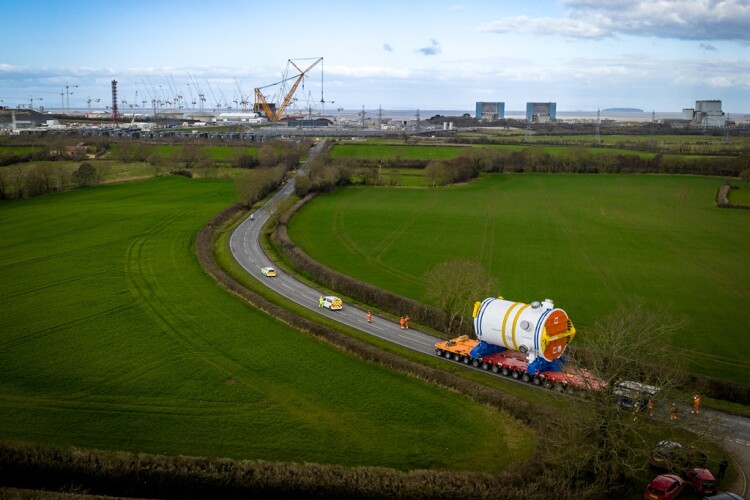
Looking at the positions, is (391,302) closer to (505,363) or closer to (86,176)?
(505,363)

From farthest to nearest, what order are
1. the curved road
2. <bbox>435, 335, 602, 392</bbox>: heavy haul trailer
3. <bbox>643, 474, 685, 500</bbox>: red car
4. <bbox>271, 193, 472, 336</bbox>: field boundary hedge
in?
<bbox>271, 193, 472, 336</bbox>: field boundary hedge → <bbox>435, 335, 602, 392</bbox>: heavy haul trailer → the curved road → <bbox>643, 474, 685, 500</bbox>: red car

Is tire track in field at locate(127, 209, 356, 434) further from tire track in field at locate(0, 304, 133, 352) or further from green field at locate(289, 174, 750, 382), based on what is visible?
green field at locate(289, 174, 750, 382)

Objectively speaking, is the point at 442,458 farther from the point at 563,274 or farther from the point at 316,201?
the point at 316,201

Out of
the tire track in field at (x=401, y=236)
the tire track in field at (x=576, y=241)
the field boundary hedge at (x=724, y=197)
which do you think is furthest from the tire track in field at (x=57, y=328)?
the field boundary hedge at (x=724, y=197)

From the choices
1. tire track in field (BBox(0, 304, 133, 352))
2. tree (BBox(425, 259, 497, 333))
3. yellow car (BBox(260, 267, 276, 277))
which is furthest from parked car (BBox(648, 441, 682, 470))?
yellow car (BBox(260, 267, 276, 277))

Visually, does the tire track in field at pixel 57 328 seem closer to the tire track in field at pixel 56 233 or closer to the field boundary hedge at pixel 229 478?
the field boundary hedge at pixel 229 478

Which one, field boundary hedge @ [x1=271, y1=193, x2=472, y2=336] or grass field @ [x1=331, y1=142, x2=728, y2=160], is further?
grass field @ [x1=331, y1=142, x2=728, y2=160]
